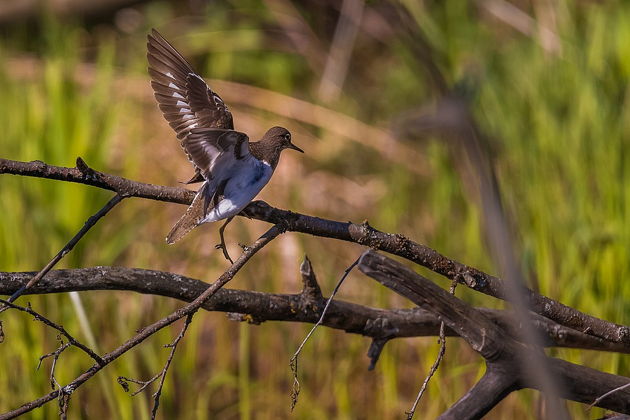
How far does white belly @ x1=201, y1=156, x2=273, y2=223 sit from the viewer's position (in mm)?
2047

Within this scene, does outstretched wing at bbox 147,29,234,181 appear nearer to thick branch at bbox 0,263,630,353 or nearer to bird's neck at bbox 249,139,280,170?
bird's neck at bbox 249,139,280,170

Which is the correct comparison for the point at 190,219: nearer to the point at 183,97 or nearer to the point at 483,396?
the point at 183,97

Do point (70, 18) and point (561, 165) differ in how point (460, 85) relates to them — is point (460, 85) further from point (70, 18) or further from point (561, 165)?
point (70, 18)

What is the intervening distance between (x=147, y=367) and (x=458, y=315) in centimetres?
170

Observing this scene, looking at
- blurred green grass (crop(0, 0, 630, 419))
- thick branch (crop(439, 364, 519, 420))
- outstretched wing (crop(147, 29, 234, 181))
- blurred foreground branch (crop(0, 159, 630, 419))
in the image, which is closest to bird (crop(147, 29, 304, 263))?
outstretched wing (crop(147, 29, 234, 181))

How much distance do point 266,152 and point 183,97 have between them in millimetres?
247

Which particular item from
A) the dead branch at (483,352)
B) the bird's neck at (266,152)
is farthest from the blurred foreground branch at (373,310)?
the bird's neck at (266,152)

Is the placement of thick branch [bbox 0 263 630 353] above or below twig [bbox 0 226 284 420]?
above

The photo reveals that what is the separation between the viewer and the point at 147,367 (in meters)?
3.19

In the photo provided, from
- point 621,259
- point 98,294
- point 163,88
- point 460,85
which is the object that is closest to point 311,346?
point 98,294

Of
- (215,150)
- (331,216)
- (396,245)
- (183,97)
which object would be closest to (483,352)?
(396,245)

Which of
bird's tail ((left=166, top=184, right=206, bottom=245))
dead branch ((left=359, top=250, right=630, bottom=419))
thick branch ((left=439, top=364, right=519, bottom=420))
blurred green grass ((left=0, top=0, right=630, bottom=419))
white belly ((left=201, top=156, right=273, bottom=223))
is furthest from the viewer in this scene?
blurred green grass ((left=0, top=0, right=630, bottom=419))

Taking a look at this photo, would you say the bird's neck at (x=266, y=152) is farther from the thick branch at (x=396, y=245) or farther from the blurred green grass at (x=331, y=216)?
the blurred green grass at (x=331, y=216)

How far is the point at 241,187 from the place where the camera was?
2104 millimetres
